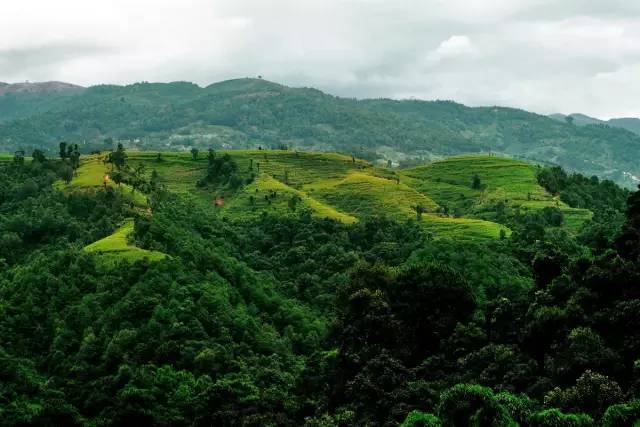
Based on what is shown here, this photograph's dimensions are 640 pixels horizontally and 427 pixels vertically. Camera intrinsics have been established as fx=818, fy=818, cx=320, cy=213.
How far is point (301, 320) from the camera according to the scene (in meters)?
93.1

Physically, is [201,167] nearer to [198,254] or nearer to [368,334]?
[198,254]

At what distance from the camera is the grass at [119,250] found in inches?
3514

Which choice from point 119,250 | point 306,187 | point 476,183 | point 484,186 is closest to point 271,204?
point 306,187

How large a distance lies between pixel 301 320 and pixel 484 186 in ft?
278

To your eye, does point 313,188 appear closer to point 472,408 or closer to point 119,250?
point 119,250

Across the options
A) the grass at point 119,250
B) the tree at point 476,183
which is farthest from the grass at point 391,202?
the grass at point 119,250

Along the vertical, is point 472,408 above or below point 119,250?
above

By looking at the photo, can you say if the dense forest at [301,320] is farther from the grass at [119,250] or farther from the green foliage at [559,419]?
the grass at [119,250]

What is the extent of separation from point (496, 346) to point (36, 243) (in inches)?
2860

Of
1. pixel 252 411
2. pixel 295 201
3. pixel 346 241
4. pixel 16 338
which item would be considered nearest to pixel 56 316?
pixel 16 338

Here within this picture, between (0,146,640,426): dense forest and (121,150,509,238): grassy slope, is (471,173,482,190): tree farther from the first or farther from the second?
(0,146,640,426): dense forest

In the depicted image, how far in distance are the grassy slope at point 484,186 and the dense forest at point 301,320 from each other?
14.6m

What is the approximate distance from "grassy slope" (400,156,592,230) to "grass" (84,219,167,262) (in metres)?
70.2

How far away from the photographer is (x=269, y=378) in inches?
2815
